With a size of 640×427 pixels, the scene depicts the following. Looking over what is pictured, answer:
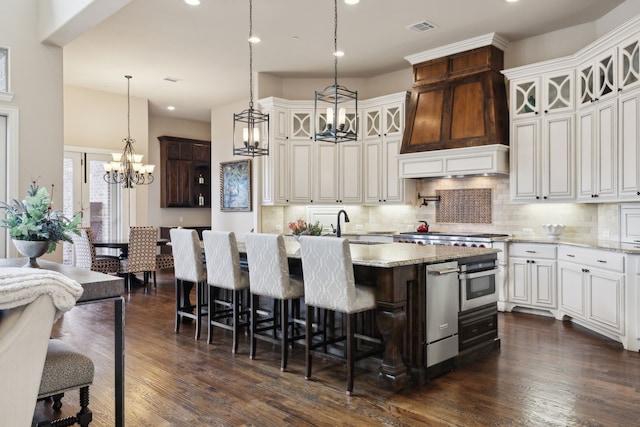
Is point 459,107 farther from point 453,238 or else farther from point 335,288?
point 335,288

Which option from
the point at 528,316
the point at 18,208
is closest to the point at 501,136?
the point at 528,316

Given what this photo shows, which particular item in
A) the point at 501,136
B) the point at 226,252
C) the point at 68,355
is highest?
the point at 501,136

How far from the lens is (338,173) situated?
24.0ft

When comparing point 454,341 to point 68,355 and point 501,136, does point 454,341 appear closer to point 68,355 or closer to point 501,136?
point 68,355

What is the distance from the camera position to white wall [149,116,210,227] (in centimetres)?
962

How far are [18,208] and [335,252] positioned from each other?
194cm

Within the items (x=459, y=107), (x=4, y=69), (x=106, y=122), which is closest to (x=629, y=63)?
(x=459, y=107)

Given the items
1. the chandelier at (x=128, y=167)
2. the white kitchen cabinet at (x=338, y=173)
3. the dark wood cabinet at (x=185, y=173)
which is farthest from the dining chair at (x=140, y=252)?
the dark wood cabinet at (x=185, y=173)

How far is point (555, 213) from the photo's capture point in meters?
5.61

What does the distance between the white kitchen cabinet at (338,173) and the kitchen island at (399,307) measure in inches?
151

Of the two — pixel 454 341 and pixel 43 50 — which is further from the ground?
pixel 43 50

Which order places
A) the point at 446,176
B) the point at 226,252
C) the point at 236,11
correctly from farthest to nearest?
the point at 446,176 → the point at 236,11 → the point at 226,252

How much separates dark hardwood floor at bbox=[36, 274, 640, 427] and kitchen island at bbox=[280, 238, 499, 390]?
135mm

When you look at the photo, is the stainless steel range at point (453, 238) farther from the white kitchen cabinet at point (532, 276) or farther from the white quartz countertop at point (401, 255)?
the white quartz countertop at point (401, 255)
